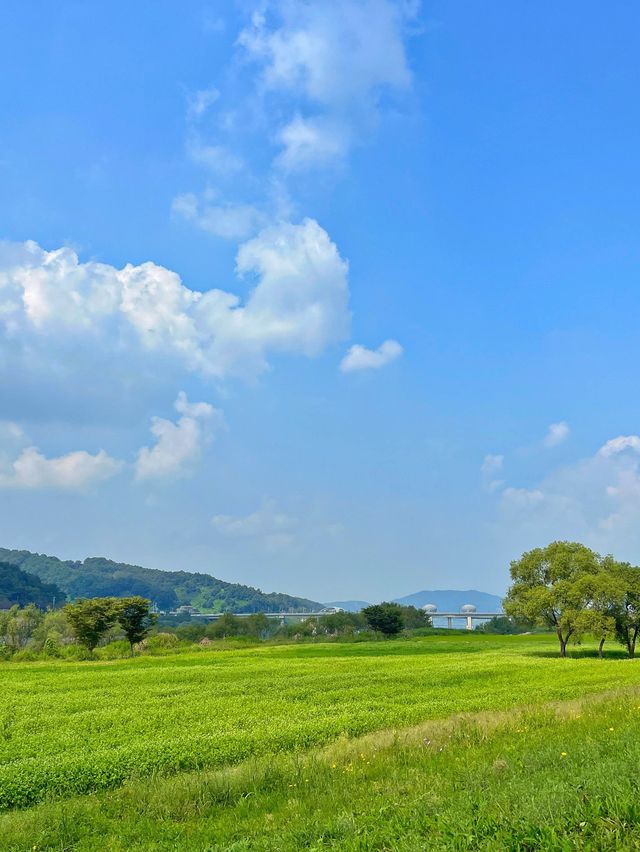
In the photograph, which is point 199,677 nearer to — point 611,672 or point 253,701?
point 253,701

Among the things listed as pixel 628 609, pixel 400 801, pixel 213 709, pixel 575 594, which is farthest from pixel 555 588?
pixel 400 801

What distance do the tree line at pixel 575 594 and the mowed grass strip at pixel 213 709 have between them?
1590 cm

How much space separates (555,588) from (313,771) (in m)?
57.4

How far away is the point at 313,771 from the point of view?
13312 millimetres

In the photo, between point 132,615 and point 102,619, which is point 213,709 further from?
point 132,615

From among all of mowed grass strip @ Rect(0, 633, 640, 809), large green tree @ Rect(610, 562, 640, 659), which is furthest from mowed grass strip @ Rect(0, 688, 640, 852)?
large green tree @ Rect(610, 562, 640, 659)

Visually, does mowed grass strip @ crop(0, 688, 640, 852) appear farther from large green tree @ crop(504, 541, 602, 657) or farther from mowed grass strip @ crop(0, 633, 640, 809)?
large green tree @ crop(504, 541, 602, 657)

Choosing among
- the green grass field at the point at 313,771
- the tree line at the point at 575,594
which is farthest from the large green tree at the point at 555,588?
the green grass field at the point at 313,771

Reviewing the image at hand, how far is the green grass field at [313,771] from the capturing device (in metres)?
7.70

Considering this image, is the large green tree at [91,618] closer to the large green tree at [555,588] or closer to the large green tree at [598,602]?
the large green tree at [555,588]

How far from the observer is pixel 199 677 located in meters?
39.8

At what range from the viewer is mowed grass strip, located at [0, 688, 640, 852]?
6992 millimetres

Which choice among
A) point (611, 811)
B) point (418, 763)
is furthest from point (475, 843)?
point (418, 763)

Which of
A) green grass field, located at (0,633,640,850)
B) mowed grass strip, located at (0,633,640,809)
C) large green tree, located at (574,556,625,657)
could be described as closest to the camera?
green grass field, located at (0,633,640,850)
